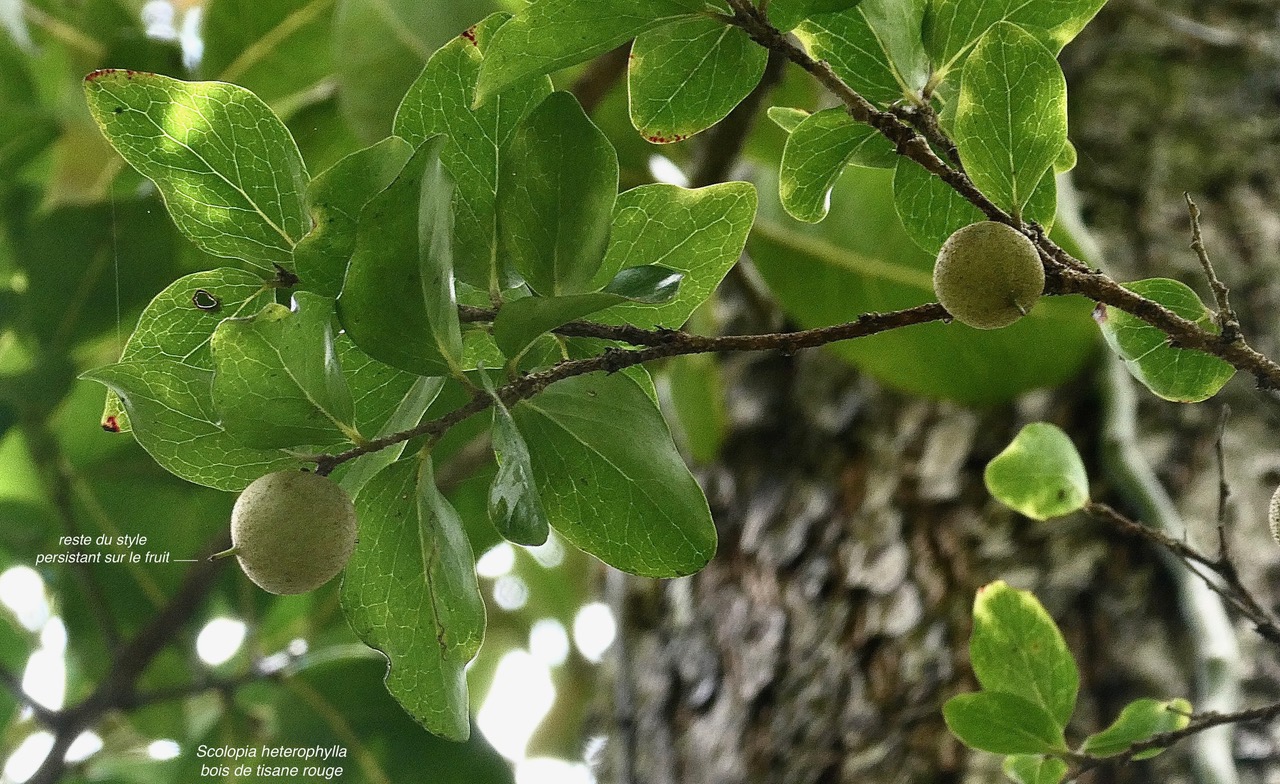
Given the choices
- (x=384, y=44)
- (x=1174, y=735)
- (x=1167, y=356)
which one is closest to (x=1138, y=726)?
(x=1174, y=735)

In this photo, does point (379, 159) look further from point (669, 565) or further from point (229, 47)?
point (229, 47)

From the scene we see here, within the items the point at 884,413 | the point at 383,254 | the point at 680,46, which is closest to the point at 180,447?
the point at 383,254

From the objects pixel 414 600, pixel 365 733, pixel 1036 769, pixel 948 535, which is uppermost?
pixel 414 600

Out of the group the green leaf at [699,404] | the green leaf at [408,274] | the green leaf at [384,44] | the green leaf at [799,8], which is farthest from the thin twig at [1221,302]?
the green leaf at [699,404]

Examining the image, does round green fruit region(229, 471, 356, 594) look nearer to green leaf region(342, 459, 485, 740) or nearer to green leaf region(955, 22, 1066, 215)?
green leaf region(342, 459, 485, 740)

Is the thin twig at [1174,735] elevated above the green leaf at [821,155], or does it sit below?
below

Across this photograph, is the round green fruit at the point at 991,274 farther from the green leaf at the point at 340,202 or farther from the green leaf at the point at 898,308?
the green leaf at the point at 898,308

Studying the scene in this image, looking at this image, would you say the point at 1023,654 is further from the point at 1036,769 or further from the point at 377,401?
the point at 377,401
